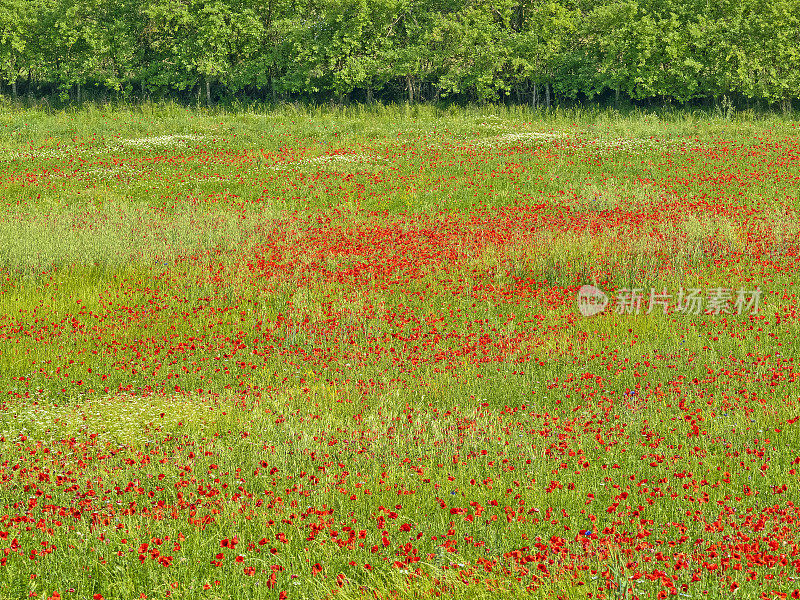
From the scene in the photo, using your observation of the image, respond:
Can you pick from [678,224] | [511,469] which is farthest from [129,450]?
[678,224]

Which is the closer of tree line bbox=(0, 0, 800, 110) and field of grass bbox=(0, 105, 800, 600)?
→ field of grass bbox=(0, 105, 800, 600)

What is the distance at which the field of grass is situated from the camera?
15.3 feet

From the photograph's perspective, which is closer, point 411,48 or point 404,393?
point 404,393

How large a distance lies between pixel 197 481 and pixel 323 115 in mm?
38201

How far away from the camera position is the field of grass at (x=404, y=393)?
466cm

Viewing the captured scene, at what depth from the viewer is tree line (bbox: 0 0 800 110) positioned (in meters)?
41.7

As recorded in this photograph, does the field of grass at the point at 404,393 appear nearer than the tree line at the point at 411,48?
Yes

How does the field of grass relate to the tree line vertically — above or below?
below

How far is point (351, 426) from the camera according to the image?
7383 mm

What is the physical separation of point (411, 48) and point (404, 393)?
4027cm

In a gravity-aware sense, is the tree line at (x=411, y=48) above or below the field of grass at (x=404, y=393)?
above

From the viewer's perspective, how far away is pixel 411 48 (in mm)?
45594

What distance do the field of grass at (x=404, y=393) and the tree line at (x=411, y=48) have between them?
71.7 ft

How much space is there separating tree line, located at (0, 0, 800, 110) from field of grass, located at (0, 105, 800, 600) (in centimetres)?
2186
